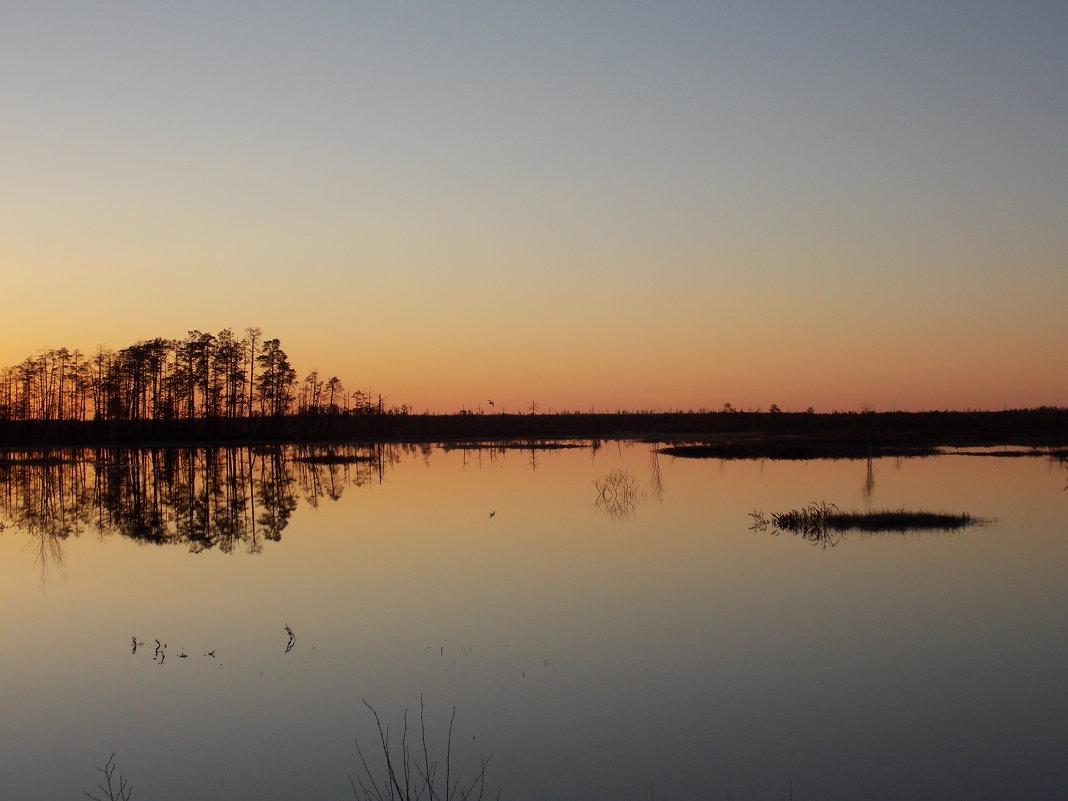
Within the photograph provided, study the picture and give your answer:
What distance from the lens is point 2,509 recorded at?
29.0 metres

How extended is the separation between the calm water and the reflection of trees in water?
41cm

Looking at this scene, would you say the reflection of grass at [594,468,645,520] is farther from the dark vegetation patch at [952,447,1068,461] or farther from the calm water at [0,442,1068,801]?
the dark vegetation patch at [952,447,1068,461]

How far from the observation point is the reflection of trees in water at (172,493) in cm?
2341

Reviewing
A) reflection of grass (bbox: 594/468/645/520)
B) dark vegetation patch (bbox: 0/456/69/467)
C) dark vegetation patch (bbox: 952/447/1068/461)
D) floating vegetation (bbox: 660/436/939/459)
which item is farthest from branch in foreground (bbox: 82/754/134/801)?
dark vegetation patch (bbox: 0/456/69/467)

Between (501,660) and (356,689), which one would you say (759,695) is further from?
(356,689)

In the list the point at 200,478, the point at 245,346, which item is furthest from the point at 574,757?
the point at 245,346

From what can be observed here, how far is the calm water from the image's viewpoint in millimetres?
7930

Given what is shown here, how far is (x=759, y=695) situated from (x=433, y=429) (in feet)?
334

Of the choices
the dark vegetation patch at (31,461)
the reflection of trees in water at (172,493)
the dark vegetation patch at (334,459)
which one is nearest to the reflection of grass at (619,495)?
the reflection of trees in water at (172,493)

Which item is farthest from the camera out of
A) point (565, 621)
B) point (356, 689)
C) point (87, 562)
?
point (87, 562)

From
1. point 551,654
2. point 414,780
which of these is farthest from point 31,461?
point 414,780

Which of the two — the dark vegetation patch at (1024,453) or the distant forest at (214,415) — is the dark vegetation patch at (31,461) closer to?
the distant forest at (214,415)

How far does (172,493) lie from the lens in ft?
109

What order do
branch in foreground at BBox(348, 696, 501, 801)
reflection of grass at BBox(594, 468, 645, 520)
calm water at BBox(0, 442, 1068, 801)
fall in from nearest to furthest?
branch in foreground at BBox(348, 696, 501, 801) < calm water at BBox(0, 442, 1068, 801) < reflection of grass at BBox(594, 468, 645, 520)
